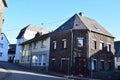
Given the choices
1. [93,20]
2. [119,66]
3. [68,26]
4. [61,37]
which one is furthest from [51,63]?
[119,66]

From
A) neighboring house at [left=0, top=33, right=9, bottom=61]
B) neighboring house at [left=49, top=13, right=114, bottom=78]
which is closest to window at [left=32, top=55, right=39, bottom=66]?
neighboring house at [left=49, top=13, right=114, bottom=78]

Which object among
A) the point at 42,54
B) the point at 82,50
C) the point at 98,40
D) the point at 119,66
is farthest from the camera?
the point at 119,66

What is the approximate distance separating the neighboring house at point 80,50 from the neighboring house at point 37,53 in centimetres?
189

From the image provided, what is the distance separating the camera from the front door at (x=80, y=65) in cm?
3064

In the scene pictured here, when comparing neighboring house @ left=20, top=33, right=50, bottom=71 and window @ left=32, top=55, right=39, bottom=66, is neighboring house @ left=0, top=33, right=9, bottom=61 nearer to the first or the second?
neighboring house @ left=20, top=33, right=50, bottom=71

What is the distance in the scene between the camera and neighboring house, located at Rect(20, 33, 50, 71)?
3742 centimetres

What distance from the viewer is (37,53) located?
133ft

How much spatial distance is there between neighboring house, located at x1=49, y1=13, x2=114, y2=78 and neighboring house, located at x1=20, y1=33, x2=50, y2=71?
74.6 inches

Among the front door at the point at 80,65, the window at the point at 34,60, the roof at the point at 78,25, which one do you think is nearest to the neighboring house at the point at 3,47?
the window at the point at 34,60

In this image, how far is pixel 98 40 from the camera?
33.4 m

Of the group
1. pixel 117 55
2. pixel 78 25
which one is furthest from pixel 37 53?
pixel 117 55

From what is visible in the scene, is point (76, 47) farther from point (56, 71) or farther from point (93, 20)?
point (93, 20)

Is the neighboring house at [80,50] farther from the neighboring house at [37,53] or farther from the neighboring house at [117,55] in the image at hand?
the neighboring house at [117,55]

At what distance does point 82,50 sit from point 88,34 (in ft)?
8.88
